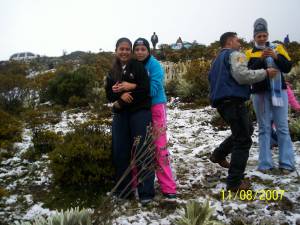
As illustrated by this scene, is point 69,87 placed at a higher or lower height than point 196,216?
higher

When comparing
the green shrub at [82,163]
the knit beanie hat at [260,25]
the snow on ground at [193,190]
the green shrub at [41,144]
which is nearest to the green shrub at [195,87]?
the snow on ground at [193,190]

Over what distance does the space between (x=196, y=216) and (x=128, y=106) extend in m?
1.54

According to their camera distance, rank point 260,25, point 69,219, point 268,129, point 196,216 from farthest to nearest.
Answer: point 268,129 < point 260,25 < point 196,216 < point 69,219

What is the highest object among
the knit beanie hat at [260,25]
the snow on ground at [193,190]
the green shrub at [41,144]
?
Answer: the knit beanie hat at [260,25]

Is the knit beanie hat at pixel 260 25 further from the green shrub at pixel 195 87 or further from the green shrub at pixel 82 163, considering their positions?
the green shrub at pixel 195 87

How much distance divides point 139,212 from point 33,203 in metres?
1.42

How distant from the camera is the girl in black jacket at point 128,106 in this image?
397cm

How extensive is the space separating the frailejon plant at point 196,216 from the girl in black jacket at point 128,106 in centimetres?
75

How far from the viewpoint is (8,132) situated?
6930 millimetres

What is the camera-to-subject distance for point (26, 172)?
5.32m

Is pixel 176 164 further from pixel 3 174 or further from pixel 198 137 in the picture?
pixel 3 174

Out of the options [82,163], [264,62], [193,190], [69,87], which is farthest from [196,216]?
[69,87]

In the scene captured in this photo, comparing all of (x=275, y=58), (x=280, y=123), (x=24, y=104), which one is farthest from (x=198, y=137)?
(x=24, y=104)

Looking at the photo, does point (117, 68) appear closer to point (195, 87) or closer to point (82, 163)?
point (82, 163)
